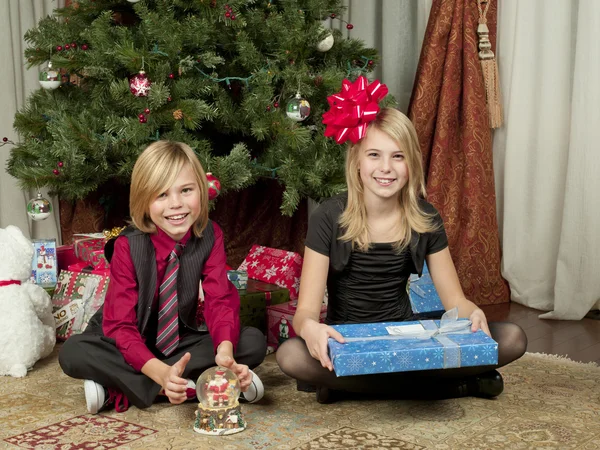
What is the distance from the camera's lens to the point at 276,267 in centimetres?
291

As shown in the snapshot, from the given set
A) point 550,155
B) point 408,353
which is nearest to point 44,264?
point 408,353

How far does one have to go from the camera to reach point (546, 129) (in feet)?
10.8

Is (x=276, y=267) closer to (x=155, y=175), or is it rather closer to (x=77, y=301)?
(x=77, y=301)

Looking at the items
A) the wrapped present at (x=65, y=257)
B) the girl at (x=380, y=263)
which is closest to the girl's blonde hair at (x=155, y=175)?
the girl at (x=380, y=263)

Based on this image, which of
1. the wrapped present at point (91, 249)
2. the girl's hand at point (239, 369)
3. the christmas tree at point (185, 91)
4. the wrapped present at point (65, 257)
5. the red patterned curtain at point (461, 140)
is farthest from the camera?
the red patterned curtain at point (461, 140)

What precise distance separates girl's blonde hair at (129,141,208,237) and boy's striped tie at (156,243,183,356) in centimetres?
10

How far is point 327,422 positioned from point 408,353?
0.30 meters

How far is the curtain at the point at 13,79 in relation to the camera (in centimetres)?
372

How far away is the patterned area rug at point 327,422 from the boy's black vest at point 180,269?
24cm

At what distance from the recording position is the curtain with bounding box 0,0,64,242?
12.2 ft

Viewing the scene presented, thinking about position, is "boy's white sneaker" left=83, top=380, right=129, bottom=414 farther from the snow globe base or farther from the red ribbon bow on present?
the red ribbon bow on present

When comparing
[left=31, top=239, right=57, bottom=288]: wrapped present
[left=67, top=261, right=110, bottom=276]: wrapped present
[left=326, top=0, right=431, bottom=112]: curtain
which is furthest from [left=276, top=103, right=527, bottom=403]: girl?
[left=326, top=0, right=431, bottom=112]: curtain

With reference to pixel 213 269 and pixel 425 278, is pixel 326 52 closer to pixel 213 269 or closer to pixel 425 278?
pixel 425 278

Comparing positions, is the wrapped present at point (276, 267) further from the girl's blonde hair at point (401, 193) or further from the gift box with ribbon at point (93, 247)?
the girl's blonde hair at point (401, 193)
